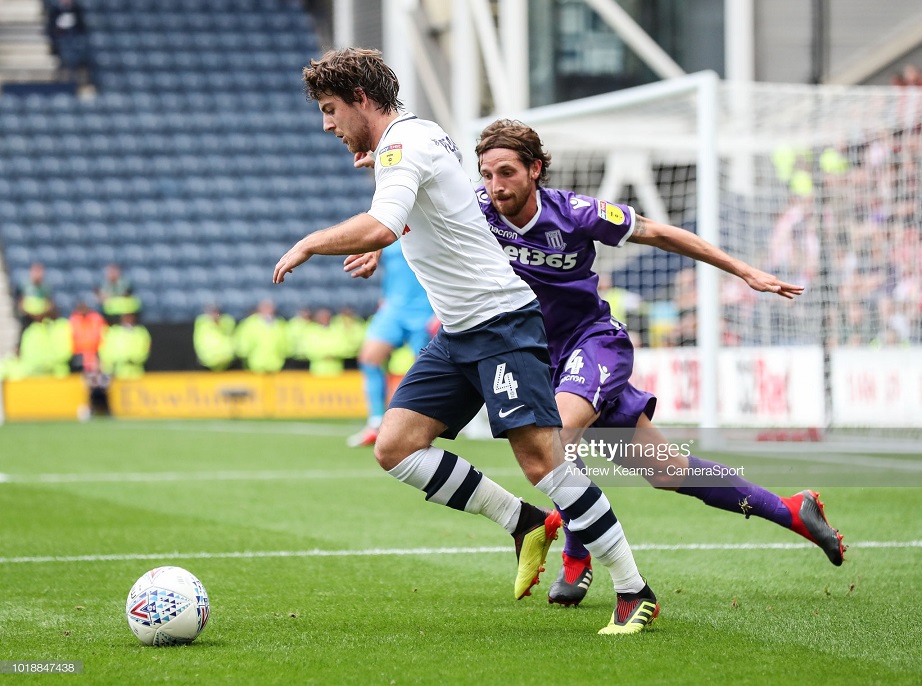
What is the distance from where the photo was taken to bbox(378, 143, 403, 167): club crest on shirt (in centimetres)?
412

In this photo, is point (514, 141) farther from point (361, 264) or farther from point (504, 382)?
point (504, 382)

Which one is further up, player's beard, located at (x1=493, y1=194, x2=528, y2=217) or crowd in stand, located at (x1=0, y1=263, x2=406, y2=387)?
player's beard, located at (x1=493, y1=194, x2=528, y2=217)

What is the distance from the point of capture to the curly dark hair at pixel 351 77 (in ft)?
13.9

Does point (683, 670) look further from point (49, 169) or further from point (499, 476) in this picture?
point (49, 169)

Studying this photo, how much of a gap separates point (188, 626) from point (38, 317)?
684 inches

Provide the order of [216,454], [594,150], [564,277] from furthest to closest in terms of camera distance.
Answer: [594,150] < [216,454] < [564,277]

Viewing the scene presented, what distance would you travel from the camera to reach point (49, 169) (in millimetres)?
25172

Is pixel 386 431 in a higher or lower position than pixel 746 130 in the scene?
lower

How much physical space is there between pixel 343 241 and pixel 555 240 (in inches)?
55.5

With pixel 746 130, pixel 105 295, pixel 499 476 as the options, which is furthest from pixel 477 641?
pixel 105 295

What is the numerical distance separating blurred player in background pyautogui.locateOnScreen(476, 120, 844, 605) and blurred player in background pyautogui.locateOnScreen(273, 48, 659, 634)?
53 centimetres

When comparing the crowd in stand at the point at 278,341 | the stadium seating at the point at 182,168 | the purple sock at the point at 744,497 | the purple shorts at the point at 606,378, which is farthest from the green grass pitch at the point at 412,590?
the stadium seating at the point at 182,168

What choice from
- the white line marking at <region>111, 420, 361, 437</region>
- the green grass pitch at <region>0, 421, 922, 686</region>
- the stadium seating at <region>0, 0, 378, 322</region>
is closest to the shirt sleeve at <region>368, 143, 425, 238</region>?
the green grass pitch at <region>0, 421, 922, 686</region>

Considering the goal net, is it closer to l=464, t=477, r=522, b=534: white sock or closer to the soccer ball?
l=464, t=477, r=522, b=534: white sock
